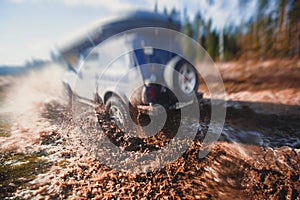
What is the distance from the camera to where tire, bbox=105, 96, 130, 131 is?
11.8 feet

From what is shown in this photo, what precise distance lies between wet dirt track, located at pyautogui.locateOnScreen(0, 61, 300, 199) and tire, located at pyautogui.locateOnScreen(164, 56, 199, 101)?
772 millimetres

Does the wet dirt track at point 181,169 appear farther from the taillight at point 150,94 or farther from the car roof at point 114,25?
the car roof at point 114,25

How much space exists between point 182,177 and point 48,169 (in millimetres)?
2035

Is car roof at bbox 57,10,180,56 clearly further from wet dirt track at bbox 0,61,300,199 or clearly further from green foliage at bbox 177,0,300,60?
green foliage at bbox 177,0,300,60

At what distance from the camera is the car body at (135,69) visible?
3.59 meters

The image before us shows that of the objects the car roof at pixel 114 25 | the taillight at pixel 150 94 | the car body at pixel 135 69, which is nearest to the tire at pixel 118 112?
the car body at pixel 135 69

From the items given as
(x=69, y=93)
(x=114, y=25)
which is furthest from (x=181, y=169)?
(x=69, y=93)

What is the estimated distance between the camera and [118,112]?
12.1 ft

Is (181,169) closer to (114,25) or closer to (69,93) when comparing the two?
(114,25)

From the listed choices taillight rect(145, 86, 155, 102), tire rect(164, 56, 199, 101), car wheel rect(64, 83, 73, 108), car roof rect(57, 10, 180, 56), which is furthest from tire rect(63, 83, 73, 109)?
tire rect(164, 56, 199, 101)

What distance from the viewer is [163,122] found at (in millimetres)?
3992

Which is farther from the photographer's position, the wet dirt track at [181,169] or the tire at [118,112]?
the tire at [118,112]

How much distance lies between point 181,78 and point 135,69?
1.16 meters

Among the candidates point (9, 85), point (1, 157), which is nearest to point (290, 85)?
point (1, 157)
